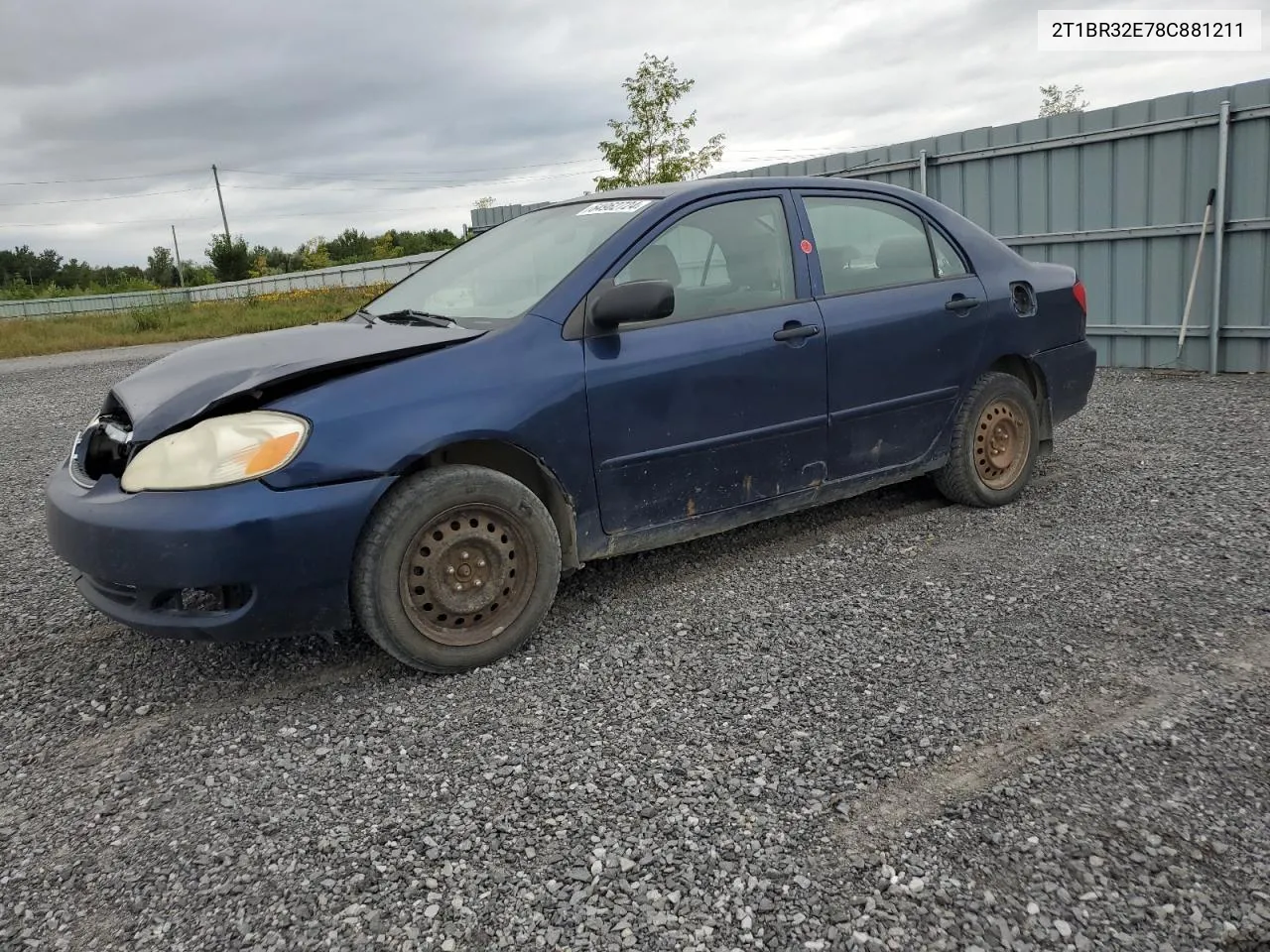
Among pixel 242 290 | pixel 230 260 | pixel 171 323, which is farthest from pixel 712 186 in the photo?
pixel 230 260

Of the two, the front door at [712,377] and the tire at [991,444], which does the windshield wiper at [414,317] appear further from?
the tire at [991,444]

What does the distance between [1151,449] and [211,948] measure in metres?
5.88

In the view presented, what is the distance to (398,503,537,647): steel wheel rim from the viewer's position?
129 inches

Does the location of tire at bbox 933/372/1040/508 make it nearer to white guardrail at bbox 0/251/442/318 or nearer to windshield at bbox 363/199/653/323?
windshield at bbox 363/199/653/323

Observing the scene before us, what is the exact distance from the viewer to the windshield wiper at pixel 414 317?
3.81 m

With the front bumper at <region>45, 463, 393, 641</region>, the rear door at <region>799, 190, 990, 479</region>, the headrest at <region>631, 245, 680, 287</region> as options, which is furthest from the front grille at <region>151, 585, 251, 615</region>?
the rear door at <region>799, 190, 990, 479</region>

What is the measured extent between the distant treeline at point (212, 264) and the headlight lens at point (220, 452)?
5815 centimetres

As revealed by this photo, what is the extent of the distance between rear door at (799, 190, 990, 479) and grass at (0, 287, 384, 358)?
17.7m

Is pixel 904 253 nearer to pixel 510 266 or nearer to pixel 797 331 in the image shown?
pixel 797 331

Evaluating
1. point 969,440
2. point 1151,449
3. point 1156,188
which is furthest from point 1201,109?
point 969,440

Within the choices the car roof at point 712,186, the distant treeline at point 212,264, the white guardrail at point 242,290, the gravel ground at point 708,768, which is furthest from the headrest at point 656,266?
the distant treeline at point 212,264

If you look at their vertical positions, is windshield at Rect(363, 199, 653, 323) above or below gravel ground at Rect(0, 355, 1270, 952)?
above

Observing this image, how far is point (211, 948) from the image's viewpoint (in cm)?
210

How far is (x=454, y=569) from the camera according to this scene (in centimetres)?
333
